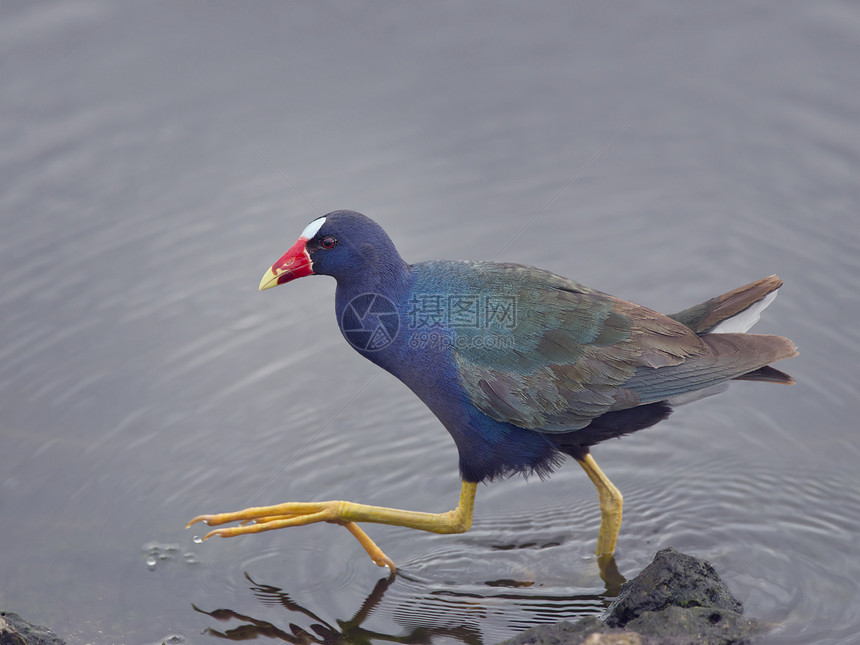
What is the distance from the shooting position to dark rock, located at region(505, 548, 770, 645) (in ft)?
10.2

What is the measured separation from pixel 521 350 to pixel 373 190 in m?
2.36

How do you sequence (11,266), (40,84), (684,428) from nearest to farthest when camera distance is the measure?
(684,428)
(11,266)
(40,84)

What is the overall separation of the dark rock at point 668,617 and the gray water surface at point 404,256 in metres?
0.40

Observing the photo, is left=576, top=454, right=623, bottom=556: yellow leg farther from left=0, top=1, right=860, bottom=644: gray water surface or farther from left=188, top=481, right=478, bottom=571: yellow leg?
left=188, top=481, right=478, bottom=571: yellow leg

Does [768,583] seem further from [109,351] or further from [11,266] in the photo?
[11,266]

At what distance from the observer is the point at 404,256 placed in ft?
18.5

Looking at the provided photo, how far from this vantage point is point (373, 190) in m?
6.05

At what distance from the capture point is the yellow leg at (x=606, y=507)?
170 inches

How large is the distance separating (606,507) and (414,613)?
96 centimetres

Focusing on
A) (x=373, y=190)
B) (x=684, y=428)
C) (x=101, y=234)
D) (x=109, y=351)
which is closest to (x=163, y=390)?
(x=109, y=351)

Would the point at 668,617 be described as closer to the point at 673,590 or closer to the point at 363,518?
the point at 673,590

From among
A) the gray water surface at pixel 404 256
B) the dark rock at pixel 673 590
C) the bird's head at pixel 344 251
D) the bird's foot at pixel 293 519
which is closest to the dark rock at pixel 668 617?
the dark rock at pixel 673 590

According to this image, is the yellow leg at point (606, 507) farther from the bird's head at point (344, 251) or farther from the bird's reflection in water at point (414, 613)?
the bird's head at point (344, 251)

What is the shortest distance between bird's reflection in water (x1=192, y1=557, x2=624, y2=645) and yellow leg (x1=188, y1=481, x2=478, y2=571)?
21 cm
